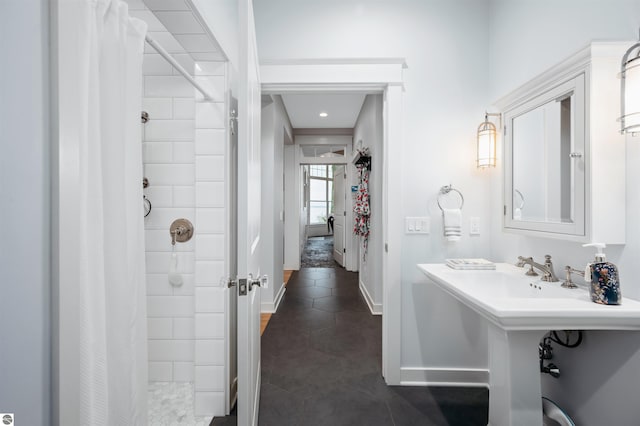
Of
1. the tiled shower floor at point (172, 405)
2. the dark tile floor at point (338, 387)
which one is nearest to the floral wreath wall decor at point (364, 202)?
the dark tile floor at point (338, 387)

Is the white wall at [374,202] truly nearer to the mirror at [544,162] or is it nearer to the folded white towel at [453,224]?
the folded white towel at [453,224]

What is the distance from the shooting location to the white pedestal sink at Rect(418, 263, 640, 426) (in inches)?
41.7

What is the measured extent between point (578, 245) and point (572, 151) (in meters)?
0.44

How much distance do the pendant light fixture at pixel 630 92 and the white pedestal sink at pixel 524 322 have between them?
2.24 ft

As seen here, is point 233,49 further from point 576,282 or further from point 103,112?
point 576,282

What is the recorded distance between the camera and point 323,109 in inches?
165

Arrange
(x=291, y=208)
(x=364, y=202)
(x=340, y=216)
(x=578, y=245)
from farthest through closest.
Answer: (x=340, y=216), (x=291, y=208), (x=364, y=202), (x=578, y=245)

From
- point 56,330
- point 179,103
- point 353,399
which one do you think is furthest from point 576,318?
point 179,103

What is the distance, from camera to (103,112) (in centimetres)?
78

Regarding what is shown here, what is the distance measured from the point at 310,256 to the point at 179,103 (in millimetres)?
5308

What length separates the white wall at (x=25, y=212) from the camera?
1.69 feet

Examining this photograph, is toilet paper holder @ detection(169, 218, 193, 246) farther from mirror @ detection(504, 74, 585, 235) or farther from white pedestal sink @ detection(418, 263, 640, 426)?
mirror @ detection(504, 74, 585, 235)

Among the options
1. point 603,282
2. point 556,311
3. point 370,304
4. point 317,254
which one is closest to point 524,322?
point 556,311

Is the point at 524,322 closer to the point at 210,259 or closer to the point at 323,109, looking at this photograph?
the point at 210,259
